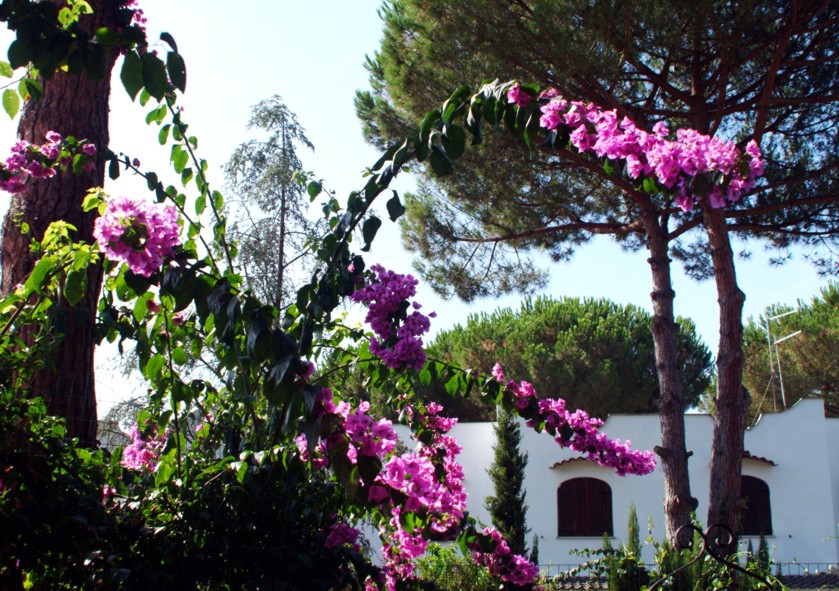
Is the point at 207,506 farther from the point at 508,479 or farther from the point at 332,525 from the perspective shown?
the point at 508,479

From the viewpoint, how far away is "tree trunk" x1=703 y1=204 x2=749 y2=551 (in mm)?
7910

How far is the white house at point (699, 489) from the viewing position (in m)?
14.0

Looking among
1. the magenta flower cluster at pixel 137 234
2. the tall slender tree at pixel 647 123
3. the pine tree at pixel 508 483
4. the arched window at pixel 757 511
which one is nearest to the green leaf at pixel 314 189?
the magenta flower cluster at pixel 137 234

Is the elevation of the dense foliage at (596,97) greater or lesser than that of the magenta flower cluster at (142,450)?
greater

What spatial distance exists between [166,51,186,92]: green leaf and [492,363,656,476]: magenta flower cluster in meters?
1.76

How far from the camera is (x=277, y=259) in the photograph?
34.9ft

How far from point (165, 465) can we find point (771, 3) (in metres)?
7.84

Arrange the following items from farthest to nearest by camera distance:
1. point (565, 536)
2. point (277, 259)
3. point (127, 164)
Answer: point (565, 536)
point (277, 259)
point (127, 164)

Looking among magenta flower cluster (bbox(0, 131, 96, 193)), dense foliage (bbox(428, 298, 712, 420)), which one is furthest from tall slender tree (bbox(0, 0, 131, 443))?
dense foliage (bbox(428, 298, 712, 420))

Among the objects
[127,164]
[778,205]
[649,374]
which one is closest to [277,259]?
[778,205]

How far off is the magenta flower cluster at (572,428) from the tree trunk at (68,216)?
1688 millimetres

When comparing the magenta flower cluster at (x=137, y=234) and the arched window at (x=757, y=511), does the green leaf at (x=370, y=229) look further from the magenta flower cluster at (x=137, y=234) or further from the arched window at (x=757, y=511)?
the arched window at (x=757, y=511)

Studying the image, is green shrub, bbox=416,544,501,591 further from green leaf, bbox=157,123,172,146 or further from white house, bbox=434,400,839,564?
Answer: white house, bbox=434,400,839,564

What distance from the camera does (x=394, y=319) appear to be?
7.60 ft
